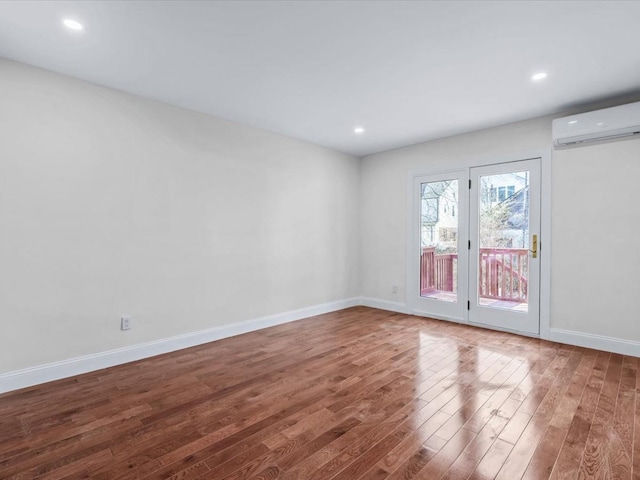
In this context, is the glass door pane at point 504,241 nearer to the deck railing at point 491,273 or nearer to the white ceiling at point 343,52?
the deck railing at point 491,273

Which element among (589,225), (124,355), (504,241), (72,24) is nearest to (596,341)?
(589,225)

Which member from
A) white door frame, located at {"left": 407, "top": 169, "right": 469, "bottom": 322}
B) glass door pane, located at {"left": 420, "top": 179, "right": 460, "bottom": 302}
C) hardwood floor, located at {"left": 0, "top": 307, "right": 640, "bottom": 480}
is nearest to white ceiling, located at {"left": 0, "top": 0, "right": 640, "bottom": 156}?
white door frame, located at {"left": 407, "top": 169, "right": 469, "bottom": 322}

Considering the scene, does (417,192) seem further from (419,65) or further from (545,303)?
(419,65)

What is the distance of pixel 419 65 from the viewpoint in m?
2.65

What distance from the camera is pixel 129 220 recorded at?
3156mm

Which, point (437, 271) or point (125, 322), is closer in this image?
point (125, 322)

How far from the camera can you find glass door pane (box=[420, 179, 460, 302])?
15.0ft

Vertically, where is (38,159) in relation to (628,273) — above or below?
above

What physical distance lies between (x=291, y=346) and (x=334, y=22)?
301 centimetres

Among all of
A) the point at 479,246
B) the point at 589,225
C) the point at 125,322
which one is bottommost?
the point at 125,322

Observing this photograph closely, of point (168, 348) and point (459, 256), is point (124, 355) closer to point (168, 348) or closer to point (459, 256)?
point (168, 348)

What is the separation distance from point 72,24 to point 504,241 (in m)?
4.69

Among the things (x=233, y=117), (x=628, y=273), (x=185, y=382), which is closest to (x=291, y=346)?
(x=185, y=382)

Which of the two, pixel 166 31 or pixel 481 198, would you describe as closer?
pixel 166 31
